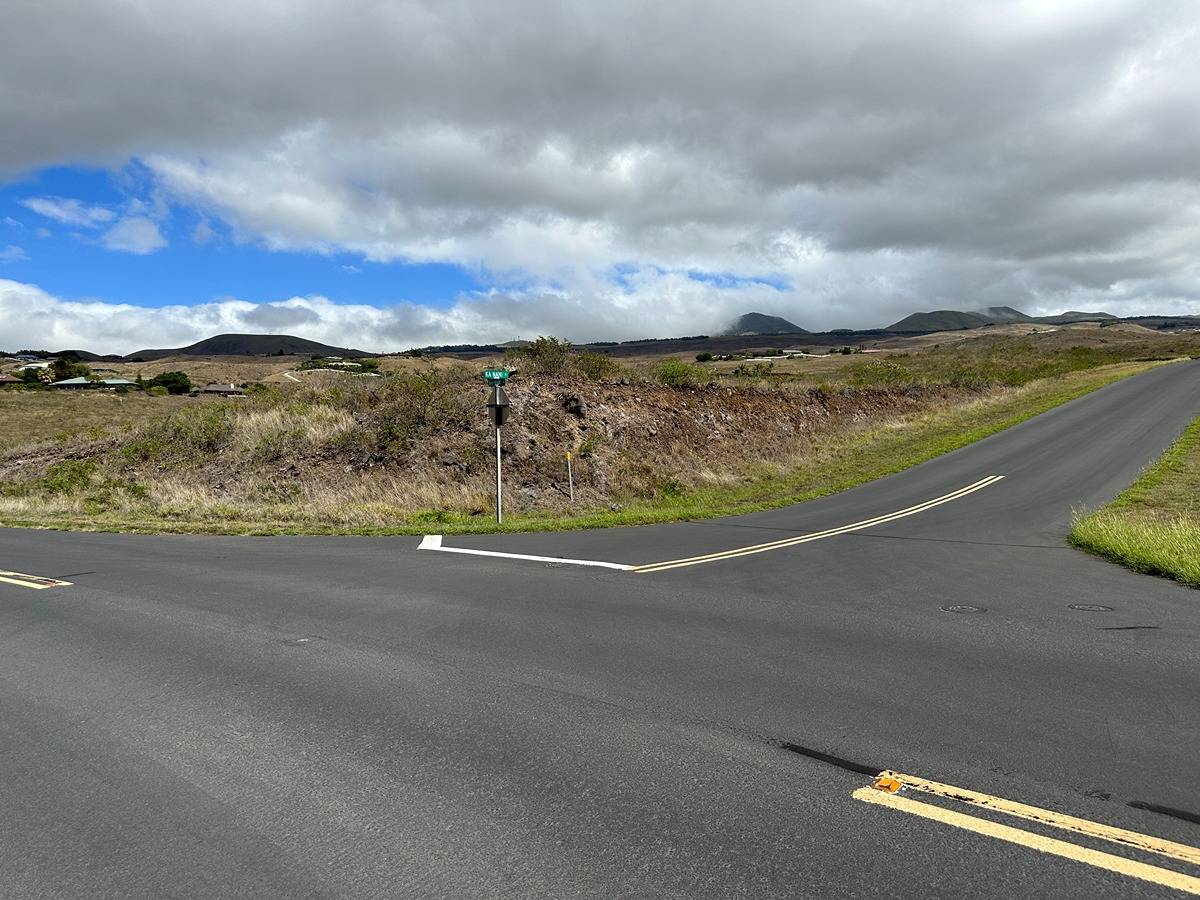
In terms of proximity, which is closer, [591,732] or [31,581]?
[591,732]

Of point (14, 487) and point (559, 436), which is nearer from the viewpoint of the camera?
point (559, 436)

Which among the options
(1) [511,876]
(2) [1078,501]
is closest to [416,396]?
(2) [1078,501]

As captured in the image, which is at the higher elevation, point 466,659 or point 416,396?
point 416,396

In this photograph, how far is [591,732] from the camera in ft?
15.0

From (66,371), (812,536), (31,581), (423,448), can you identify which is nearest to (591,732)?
(31,581)

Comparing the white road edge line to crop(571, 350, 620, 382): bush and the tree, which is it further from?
the tree

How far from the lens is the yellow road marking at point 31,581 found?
9.55 meters

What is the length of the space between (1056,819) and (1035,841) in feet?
0.89

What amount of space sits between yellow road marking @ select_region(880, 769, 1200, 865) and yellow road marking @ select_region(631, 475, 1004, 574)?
619cm

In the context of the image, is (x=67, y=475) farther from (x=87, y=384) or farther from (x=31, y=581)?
(x=87, y=384)

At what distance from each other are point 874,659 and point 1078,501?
13.4 meters

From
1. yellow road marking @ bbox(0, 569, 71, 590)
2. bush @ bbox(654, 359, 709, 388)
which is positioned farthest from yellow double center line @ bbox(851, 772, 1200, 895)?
bush @ bbox(654, 359, 709, 388)

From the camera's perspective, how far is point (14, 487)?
24.9 meters

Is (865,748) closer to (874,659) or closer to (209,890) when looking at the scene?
(874,659)
